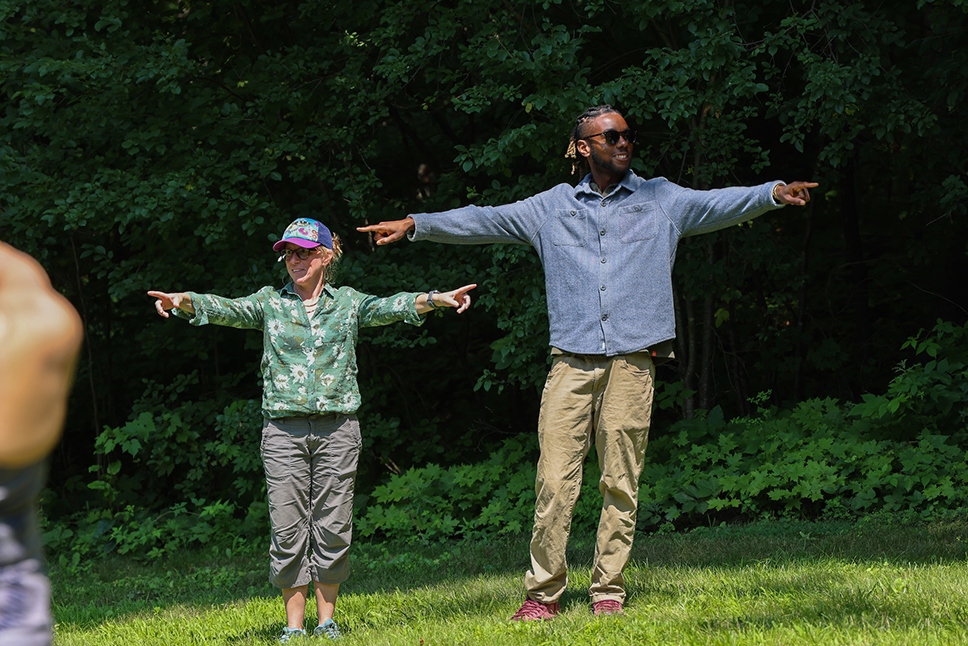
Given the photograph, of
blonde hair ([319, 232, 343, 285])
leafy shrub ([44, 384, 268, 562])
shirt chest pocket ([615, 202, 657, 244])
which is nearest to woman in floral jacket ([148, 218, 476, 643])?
blonde hair ([319, 232, 343, 285])

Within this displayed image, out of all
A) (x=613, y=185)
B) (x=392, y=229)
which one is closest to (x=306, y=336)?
(x=392, y=229)

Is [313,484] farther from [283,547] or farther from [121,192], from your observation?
[121,192]

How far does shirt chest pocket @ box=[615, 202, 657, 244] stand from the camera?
4.26 meters

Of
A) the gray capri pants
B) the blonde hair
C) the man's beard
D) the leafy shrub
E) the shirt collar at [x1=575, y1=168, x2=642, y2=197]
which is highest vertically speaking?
the man's beard

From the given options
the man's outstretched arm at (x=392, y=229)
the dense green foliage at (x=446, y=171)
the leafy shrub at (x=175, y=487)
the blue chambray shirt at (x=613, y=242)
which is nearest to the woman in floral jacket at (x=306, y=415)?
the man's outstretched arm at (x=392, y=229)

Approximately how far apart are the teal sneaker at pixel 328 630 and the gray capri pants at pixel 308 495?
0.18 m

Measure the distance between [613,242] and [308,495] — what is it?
5.88 feet

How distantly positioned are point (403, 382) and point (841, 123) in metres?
4.87

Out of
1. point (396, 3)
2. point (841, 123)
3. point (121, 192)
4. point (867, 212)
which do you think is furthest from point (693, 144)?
point (121, 192)

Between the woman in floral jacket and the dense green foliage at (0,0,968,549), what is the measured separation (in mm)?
3051

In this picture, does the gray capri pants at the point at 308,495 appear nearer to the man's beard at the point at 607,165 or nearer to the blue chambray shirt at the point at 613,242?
the blue chambray shirt at the point at 613,242

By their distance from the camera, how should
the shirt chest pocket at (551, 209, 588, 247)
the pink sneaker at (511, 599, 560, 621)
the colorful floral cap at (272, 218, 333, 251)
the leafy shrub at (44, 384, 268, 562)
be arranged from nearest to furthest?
the pink sneaker at (511, 599, 560, 621)
the shirt chest pocket at (551, 209, 588, 247)
the colorful floral cap at (272, 218, 333, 251)
the leafy shrub at (44, 384, 268, 562)

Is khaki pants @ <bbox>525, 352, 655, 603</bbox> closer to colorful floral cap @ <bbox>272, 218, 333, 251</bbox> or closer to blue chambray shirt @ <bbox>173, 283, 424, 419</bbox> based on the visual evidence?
blue chambray shirt @ <bbox>173, 283, 424, 419</bbox>

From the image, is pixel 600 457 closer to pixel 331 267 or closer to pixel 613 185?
pixel 613 185
